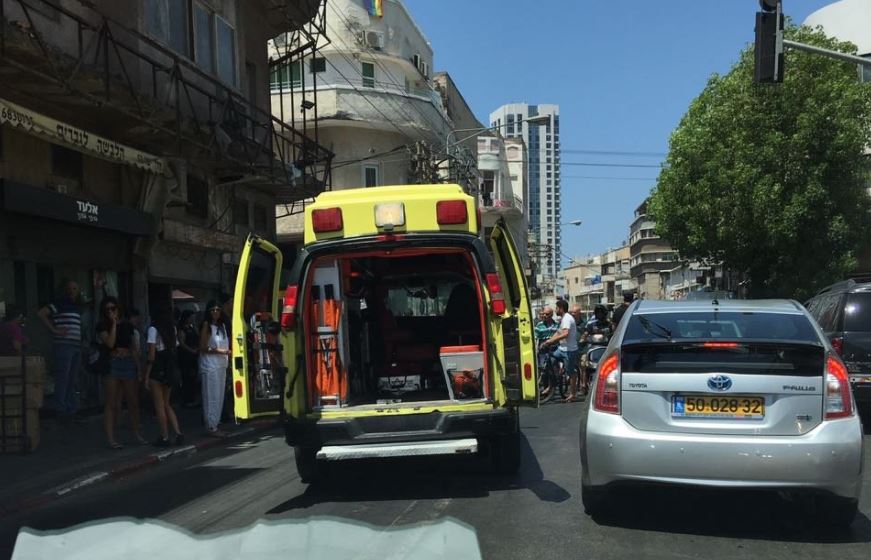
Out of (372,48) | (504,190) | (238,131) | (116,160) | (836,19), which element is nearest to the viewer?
(116,160)

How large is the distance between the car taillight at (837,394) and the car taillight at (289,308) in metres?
3.97

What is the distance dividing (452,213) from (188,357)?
28.3ft

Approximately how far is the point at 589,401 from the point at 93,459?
6043 millimetres

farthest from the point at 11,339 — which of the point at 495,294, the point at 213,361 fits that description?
the point at 495,294

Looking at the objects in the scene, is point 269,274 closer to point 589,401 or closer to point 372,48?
point 589,401

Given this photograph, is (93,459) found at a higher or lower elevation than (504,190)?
lower

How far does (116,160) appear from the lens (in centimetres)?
1219

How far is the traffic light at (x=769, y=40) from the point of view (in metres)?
11.3

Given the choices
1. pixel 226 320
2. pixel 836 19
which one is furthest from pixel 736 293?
pixel 226 320

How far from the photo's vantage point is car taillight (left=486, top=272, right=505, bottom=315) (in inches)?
244

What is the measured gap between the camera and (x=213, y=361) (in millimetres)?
10461

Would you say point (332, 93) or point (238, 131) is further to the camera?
→ point (332, 93)

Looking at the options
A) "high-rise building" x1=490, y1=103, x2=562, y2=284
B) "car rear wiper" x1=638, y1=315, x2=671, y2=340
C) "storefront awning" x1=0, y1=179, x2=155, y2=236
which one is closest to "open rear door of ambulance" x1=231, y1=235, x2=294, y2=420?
"car rear wiper" x1=638, y1=315, x2=671, y2=340

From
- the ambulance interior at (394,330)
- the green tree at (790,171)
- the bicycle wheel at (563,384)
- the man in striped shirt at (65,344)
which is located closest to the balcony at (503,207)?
the green tree at (790,171)
